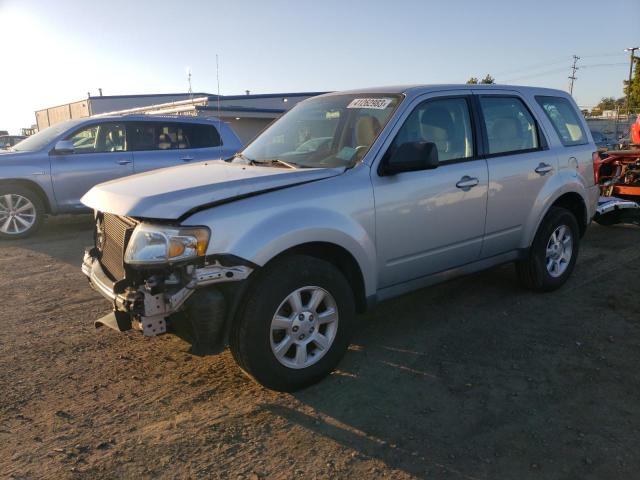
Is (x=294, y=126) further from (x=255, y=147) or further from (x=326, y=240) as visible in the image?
(x=326, y=240)

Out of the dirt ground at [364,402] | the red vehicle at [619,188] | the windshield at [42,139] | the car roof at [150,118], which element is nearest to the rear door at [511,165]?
the dirt ground at [364,402]

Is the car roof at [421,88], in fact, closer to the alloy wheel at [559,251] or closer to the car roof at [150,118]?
the alloy wheel at [559,251]

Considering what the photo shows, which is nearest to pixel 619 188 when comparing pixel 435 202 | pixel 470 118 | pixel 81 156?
pixel 470 118

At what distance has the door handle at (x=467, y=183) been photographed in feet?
13.4

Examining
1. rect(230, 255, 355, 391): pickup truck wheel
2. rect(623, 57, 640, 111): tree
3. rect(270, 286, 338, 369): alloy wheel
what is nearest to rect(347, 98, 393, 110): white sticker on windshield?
rect(230, 255, 355, 391): pickup truck wheel

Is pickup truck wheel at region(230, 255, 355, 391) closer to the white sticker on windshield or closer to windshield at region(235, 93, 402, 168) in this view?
windshield at region(235, 93, 402, 168)

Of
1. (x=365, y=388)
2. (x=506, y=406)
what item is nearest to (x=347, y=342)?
(x=365, y=388)

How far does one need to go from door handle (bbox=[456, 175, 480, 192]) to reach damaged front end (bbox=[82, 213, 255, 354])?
1.94 metres

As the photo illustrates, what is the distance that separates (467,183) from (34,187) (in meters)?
6.67

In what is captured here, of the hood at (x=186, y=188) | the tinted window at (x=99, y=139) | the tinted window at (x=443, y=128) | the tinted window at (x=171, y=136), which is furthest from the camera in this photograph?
the tinted window at (x=171, y=136)

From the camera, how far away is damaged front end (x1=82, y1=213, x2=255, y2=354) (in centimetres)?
286

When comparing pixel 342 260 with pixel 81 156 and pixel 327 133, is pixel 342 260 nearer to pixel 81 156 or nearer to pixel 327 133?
pixel 327 133

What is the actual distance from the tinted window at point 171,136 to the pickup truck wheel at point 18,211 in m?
1.70

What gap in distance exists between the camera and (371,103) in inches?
159
